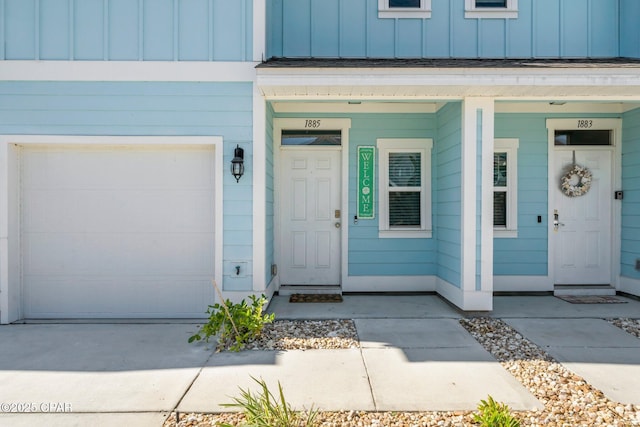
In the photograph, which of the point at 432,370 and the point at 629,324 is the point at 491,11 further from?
the point at 432,370

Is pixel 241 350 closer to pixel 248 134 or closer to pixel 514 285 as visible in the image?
pixel 248 134

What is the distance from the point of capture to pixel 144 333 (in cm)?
437

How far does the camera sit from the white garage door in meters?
4.93

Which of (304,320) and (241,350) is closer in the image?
(241,350)

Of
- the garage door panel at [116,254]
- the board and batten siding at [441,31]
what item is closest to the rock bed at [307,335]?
the garage door panel at [116,254]

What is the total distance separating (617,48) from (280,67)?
185 inches

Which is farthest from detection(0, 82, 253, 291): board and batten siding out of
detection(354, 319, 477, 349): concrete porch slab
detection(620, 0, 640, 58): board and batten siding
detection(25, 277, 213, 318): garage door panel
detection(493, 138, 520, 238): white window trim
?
detection(620, 0, 640, 58): board and batten siding

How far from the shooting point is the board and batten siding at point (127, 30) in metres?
4.73

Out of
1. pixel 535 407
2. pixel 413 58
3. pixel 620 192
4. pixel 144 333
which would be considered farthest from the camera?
pixel 620 192

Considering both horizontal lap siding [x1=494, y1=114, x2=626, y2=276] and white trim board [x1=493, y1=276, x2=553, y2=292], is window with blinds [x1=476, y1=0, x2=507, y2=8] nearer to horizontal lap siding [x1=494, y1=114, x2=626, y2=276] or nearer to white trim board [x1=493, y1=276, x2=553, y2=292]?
horizontal lap siding [x1=494, y1=114, x2=626, y2=276]

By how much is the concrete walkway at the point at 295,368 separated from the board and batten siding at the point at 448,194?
0.79 metres

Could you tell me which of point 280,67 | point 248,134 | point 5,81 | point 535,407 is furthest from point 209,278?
point 535,407

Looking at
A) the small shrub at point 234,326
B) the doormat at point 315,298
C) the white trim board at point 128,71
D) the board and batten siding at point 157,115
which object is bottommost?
the doormat at point 315,298

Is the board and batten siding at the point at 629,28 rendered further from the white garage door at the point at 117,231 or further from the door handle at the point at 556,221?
the white garage door at the point at 117,231
